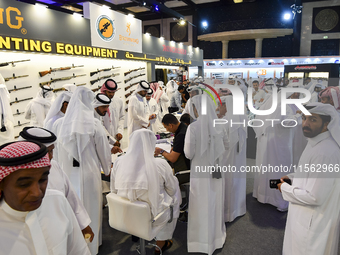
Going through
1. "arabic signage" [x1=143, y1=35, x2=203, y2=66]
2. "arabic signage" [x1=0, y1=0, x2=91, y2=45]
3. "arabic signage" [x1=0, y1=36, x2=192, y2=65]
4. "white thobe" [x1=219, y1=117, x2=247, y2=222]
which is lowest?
"white thobe" [x1=219, y1=117, x2=247, y2=222]

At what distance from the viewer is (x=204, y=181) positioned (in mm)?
2672

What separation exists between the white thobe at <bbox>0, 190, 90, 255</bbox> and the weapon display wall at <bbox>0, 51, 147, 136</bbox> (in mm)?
5457

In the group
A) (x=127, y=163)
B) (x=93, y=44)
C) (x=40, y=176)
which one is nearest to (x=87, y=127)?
(x=127, y=163)

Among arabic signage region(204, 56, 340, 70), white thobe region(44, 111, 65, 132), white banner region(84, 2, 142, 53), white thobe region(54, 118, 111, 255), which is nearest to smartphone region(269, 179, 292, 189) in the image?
white thobe region(54, 118, 111, 255)

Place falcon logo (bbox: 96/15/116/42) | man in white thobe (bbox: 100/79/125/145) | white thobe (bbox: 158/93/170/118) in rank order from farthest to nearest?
1. white thobe (bbox: 158/93/170/118)
2. falcon logo (bbox: 96/15/116/42)
3. man in white thobe (bbox: 100/79/125/145)

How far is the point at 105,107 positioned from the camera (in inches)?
139

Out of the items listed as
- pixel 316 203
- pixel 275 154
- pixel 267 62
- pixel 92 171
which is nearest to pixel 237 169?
pixel 275 154

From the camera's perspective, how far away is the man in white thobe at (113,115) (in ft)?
14.7

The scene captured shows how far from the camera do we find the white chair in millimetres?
2250

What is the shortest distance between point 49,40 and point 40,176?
582 centimetres

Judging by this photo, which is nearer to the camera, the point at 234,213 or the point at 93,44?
the point at 234,213

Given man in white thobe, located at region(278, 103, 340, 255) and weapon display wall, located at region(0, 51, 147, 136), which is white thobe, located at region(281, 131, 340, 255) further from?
weapon display wall, located at region(0, 51, 147, 136)

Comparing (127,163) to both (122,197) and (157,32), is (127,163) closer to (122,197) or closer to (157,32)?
(122,197)

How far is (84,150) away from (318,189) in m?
2.14
